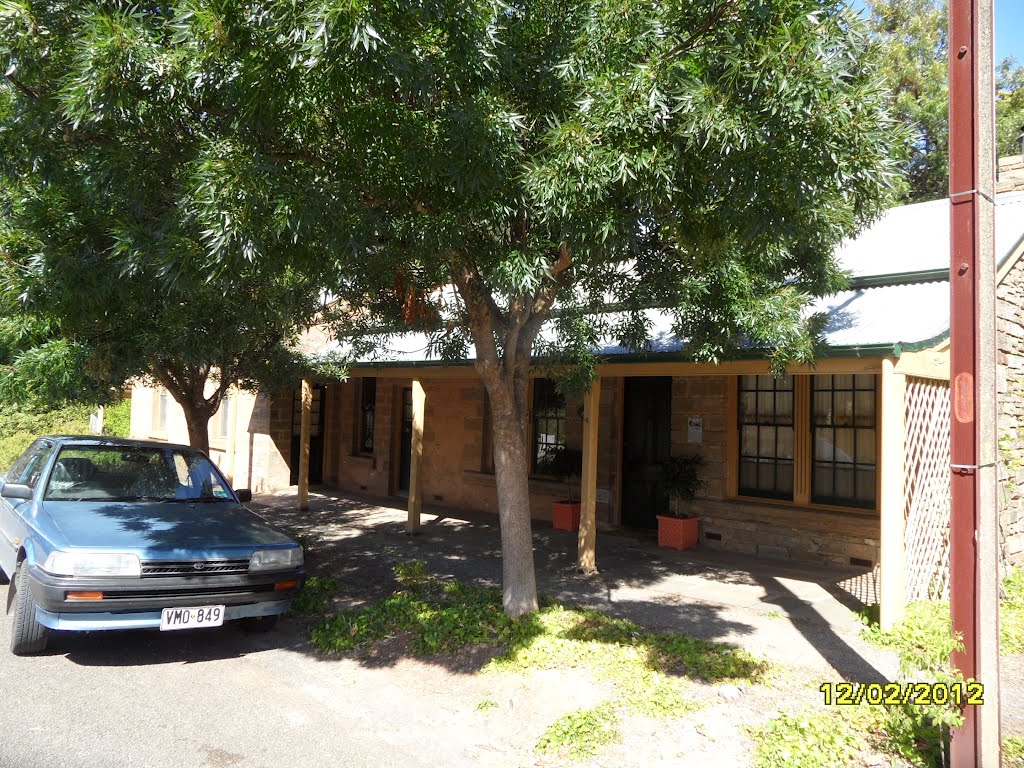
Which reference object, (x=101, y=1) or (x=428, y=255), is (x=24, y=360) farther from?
(x=428, y=255)

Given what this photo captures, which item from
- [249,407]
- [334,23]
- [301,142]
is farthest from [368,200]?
[249,407]

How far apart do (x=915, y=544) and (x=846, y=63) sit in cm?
420

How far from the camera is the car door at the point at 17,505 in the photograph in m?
5.92

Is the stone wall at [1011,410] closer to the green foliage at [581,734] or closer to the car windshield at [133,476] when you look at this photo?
the green foliage at [581,734]

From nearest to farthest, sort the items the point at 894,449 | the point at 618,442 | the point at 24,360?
the point at 894,449
the point at 24,360
the point at 618,442

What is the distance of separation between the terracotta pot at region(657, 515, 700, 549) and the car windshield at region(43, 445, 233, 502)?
5.50m

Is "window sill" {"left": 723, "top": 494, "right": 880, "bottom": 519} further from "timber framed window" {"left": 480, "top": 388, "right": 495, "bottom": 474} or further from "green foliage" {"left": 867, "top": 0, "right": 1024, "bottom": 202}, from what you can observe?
"green foliage" {"left": 867, "top": 0, "right": 1024, "bottom": 202}

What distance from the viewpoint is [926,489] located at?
7.06 metres

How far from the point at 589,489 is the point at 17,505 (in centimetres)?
553

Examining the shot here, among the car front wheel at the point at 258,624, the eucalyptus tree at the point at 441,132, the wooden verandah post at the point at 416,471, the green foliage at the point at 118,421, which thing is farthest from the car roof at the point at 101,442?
the green foliage at the point at 118,421

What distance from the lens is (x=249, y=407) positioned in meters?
16.0

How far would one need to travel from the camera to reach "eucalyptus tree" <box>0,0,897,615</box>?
15.5 ft

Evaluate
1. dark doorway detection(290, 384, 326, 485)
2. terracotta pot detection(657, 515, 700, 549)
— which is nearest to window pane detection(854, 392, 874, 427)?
terracotta pot detection(657, 515, 700, 549)

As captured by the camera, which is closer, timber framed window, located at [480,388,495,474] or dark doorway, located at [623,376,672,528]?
dark doorway, located at [623,376,672,528]
